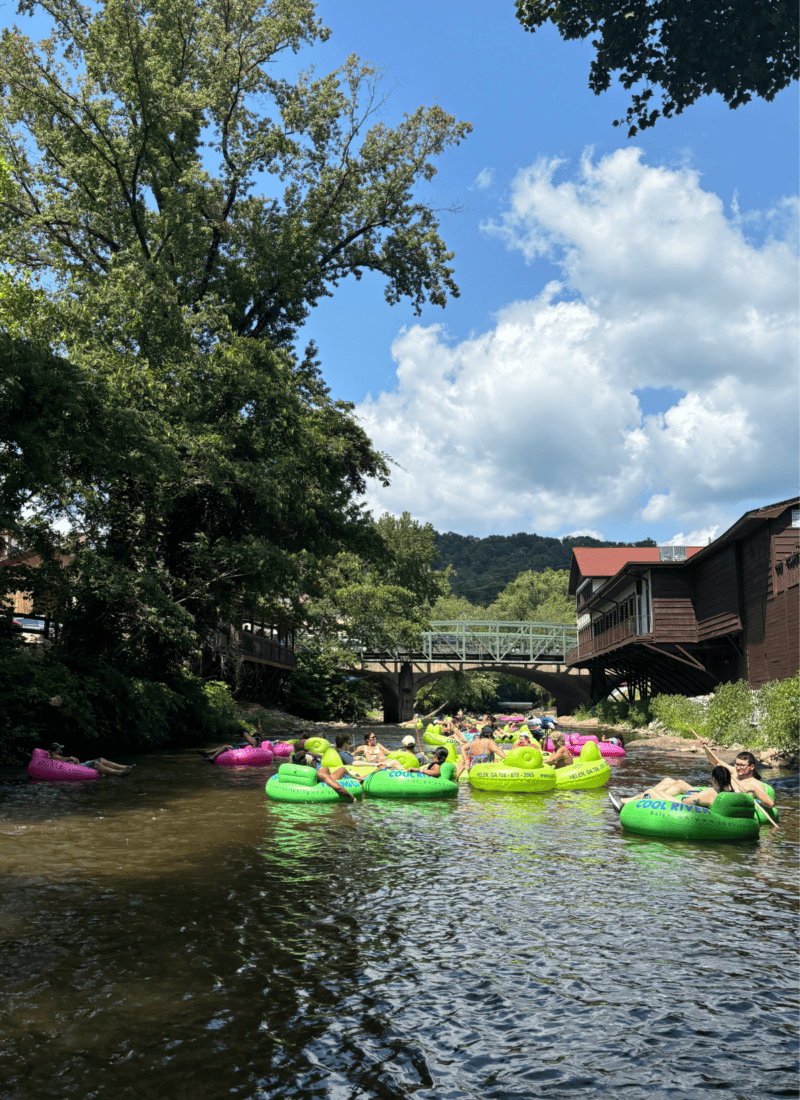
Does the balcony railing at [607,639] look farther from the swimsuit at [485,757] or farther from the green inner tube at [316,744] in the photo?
the green inner tube at [316,744]

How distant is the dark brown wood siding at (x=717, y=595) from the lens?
3039 cm

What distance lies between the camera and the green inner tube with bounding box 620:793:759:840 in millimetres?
11867

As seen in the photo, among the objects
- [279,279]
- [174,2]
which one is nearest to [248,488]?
[279,279]

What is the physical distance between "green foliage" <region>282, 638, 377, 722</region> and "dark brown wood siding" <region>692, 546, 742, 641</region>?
73.2 ft

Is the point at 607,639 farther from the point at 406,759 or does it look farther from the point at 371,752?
the point at 406,759

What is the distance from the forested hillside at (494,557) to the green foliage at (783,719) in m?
124

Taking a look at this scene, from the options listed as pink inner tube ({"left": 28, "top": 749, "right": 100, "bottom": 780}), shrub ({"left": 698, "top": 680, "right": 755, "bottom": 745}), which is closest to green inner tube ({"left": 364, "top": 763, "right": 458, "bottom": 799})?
pink inner tube ({"left": 28, "top": 749, "right": 100, "bottom": 780})

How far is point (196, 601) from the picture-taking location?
24.2 metres

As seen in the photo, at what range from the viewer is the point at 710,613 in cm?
3262

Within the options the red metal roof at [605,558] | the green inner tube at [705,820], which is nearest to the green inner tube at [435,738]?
the green inner tube at [705,820]

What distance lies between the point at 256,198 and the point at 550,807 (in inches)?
740

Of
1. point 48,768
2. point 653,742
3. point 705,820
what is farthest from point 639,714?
point 48,768

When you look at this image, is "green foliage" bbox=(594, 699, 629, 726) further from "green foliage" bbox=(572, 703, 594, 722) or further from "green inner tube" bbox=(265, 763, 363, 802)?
"green inner tube" bbox=(265, 763, 363, 802)

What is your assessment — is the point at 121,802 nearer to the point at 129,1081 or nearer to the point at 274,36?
the point at 129,1081
